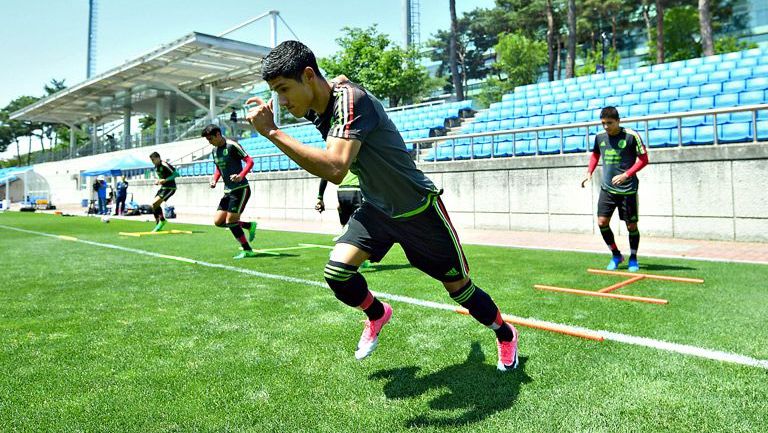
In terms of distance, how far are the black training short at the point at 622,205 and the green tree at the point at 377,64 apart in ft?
117

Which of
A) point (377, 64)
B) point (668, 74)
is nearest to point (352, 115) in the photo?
point (668, 74)

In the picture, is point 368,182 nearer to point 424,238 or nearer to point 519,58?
point 424,238

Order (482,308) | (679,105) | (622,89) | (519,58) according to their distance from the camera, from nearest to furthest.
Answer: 1. (482,308)
2. (679,105)
3. (622,89)
4. (519,58)

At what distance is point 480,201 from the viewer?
13461 millimetres

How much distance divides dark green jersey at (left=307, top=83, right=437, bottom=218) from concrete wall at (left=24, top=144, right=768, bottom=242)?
9.09m

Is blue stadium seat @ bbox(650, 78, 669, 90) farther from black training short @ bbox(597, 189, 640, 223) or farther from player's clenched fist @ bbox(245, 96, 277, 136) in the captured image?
player's clenched fist @ bbox(245, 96, 277, 136)

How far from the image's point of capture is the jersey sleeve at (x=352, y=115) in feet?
8.23

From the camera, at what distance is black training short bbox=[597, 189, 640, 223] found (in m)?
6.73

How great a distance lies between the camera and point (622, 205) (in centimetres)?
675

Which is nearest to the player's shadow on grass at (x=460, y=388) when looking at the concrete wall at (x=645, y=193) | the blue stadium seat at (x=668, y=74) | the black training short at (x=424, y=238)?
the black training short at (x=424, y=238)

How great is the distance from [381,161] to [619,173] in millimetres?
4982

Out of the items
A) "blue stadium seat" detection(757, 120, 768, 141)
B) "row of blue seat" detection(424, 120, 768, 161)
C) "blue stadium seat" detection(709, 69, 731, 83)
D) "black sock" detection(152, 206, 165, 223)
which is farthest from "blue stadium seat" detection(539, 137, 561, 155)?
"black sock" detection(152, 206, 165, 223)

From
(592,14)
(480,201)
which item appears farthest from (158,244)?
(592,14)

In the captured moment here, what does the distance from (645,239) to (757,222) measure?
1.87 metres
